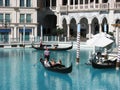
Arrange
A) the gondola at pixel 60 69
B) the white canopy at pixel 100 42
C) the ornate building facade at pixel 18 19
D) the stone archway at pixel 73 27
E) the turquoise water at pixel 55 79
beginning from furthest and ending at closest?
the stone archway at pixel 73 27 → the ornate building facade at pixel 18 19 → the white canopy at pixel 100 42 → the gondola at pixel 60 69 → the turquoise water at pixel 55 79

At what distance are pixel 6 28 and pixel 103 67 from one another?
37.3 metres

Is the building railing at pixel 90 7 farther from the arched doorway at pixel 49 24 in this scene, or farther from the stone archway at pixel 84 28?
the arched doorway at pixel 49 24

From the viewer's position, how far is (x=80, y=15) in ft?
225

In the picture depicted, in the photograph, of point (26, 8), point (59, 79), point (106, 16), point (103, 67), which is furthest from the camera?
point (26, 8)

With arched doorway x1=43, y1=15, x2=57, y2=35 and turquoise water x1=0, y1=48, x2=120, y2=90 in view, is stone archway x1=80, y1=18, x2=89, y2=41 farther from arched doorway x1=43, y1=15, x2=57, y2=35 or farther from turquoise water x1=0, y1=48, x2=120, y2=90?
turquoise water x1=0, y1=48, x2=120, y2=90

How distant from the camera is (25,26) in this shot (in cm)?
6894

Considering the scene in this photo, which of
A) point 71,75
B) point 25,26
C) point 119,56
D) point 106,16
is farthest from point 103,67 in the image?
point 25,26

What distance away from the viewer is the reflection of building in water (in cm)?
6438

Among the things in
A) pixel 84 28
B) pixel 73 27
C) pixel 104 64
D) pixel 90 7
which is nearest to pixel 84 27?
pixel 84 28

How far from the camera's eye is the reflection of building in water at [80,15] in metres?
64.4

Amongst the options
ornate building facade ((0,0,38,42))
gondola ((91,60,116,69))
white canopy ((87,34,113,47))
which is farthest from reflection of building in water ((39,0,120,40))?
gondola ((91,60,116,69))

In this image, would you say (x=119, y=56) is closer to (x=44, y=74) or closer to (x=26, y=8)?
(x=44, y=74)

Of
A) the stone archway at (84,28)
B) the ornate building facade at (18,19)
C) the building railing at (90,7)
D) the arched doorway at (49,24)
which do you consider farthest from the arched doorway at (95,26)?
the ornate building facade at (18,19)

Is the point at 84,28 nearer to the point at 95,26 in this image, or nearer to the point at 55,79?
the point at 95,26
